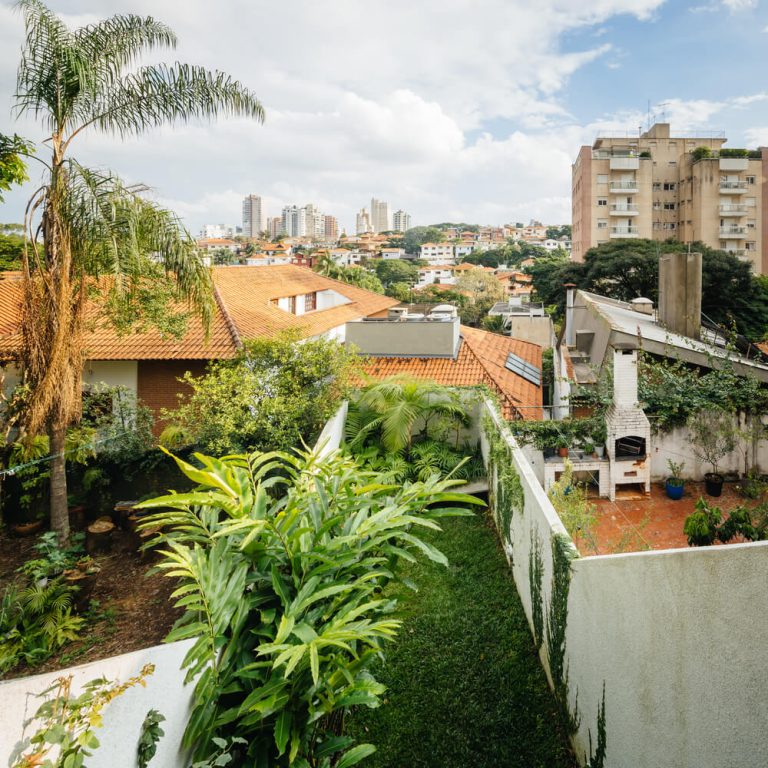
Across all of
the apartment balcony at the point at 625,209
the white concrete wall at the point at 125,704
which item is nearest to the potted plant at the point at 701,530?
the white concrete wall at the point at 125,704

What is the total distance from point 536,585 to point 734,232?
56.7 m

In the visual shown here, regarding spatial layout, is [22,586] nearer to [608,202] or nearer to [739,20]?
[739,20]

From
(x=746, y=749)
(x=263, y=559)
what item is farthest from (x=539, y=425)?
(x=263, y=559)

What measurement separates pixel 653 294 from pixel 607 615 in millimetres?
32070

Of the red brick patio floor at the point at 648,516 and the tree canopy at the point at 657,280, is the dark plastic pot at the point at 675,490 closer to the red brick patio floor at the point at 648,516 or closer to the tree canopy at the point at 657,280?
the red brick patio floor at the point at 648,516

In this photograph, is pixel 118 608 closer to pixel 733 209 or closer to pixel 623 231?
pixel 623 231

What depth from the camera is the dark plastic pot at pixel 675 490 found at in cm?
913

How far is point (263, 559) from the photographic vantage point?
12.9ft

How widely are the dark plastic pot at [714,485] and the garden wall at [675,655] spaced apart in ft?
19.4

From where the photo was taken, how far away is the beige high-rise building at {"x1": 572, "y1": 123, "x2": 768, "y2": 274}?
49344 mm

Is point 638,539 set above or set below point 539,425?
below

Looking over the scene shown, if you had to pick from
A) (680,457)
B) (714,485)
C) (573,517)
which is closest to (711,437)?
(680,457)

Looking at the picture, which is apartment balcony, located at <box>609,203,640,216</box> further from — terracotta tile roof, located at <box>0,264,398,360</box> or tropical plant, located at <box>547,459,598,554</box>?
tropical plant, located at <box>547,459,598,554</box>

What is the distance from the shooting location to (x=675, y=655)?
3.88 metres
